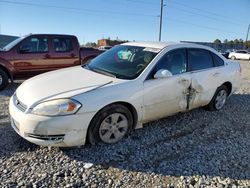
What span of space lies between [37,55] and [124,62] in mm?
4332

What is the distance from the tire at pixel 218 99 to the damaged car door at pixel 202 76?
20 centimetres

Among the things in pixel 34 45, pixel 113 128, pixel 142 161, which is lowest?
pixel 142 161

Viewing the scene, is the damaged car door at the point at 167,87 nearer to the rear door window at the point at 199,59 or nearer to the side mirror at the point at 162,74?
the side mirror at the point at 162,74

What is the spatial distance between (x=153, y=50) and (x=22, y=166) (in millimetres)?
2744

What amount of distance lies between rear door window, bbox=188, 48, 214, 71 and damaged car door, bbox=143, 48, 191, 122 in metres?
0.18

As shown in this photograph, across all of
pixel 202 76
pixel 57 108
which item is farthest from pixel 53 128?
pixel 202 76

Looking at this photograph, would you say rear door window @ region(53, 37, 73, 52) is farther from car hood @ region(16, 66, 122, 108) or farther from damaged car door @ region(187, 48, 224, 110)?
damaged car door @ region(187, 48, 224, 110)

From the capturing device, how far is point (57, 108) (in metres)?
3.31

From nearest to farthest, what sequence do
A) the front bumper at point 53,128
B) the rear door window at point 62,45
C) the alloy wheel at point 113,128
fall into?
the front bumper at point 53,128 → the alloy wheel at point 113,128 → the rear door window at point 62,45

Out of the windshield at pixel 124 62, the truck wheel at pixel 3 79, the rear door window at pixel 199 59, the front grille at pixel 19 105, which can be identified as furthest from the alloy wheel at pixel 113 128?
the truck wheel at pixel 3 79

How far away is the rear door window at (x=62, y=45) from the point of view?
8.23 meters

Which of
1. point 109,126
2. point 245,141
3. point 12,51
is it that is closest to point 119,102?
point 109,126

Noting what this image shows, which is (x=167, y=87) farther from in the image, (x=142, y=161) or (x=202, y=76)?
(x=142, y=161)

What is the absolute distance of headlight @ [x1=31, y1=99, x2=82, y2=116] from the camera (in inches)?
130
